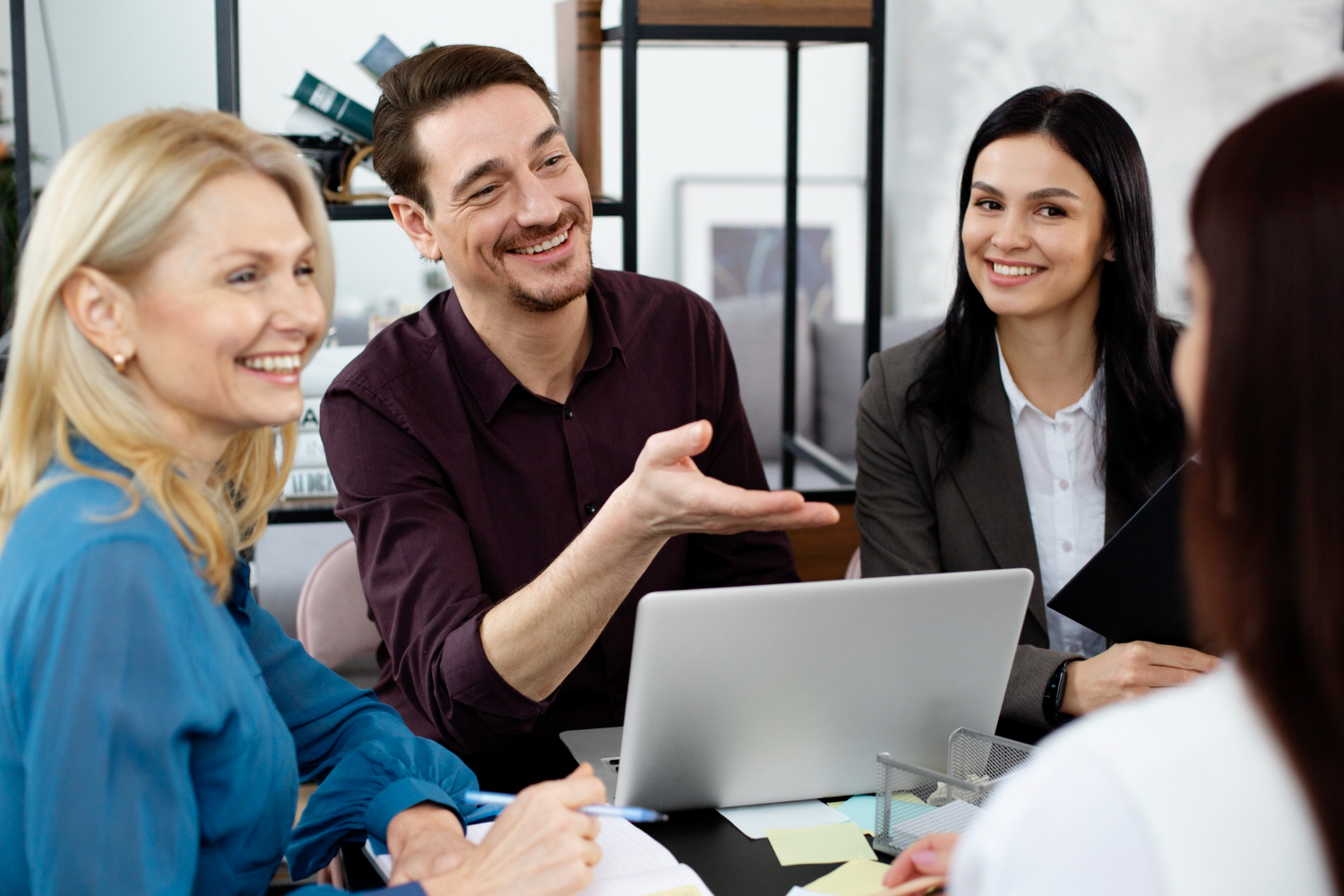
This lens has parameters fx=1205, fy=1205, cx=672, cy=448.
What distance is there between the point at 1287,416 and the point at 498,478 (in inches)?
49.3

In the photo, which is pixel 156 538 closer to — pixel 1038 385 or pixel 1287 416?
pixel 1287 416

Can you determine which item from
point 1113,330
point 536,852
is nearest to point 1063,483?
point 1113,330

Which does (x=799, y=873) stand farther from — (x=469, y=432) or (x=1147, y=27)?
(x=1147, y=27)

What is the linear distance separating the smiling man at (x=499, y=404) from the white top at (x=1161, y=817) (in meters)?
0.92

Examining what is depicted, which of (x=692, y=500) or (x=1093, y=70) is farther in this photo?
(x=1093, y=70)

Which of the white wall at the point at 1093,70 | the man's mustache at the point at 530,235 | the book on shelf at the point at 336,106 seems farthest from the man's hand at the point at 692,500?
the white wall at the point at 1093,70

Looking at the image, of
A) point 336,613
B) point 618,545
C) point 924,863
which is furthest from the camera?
point 336,613

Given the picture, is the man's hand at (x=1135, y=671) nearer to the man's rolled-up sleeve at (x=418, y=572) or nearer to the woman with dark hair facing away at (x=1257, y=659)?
the man's rolled-up sleeve at (x=418, y=572)

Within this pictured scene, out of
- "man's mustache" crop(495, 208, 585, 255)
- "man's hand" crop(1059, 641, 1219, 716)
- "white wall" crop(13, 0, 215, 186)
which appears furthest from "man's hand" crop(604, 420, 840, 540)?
"white wall" crop(13, 0, 215, 186)

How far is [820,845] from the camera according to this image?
1.13 metres

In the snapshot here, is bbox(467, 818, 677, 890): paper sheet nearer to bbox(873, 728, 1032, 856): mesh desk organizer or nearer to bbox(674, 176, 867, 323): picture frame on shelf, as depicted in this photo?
bbox(873, 728, 1032, 856): mesh desk organizer

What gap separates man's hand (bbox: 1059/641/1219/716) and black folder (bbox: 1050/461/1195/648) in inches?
0.8

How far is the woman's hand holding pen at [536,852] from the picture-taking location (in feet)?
3.23

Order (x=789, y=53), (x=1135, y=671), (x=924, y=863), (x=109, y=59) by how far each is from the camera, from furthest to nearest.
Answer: (x=109, y=59) → (x=789, y=53) → (x=1135, y=671) → (x=924, y=863)
